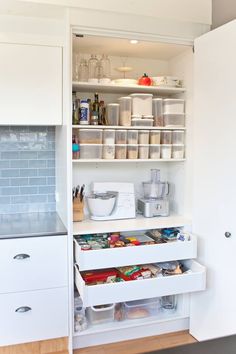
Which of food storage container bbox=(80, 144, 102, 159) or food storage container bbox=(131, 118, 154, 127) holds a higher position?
food storage container bbox=(131, 118, 154, 127)

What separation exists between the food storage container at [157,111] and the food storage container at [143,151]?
0.19 meters

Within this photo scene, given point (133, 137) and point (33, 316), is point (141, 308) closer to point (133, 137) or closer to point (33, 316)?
point (33, 316)

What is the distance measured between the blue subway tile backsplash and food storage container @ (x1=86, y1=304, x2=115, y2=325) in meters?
0.83

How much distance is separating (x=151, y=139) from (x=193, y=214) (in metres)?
0.60

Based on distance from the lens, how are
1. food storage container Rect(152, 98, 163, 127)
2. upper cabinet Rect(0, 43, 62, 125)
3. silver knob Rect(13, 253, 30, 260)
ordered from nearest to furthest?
silver knob Rect(13, 253, 30, 260) < upper cabinet Rect(0, 43, 62, 125) < food storage container Rect(152, 98, 163, 127)

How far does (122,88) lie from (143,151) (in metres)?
0.46

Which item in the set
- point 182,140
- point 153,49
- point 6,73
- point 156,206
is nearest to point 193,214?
point 156,206

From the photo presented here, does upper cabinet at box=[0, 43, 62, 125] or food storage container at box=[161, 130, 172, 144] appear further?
food storage container at box=[161, 130, 172, 144]

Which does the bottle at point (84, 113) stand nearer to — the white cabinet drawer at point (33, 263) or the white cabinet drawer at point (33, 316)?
the white cabinet drawer at point (33, 263)

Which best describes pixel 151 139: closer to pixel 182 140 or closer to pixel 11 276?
pixel 182 140

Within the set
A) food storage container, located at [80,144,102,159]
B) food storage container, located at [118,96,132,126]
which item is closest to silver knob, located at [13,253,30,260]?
food storage container, located at [80,144,102,159]

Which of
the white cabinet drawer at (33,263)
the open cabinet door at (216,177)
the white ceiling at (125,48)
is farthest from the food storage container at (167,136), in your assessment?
the white cabinet drawer at (33,263)

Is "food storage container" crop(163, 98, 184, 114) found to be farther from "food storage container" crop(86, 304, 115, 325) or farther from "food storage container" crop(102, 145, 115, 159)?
"food storage container" crop(86, 304, 115, 325)

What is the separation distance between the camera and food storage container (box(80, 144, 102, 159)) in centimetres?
241
